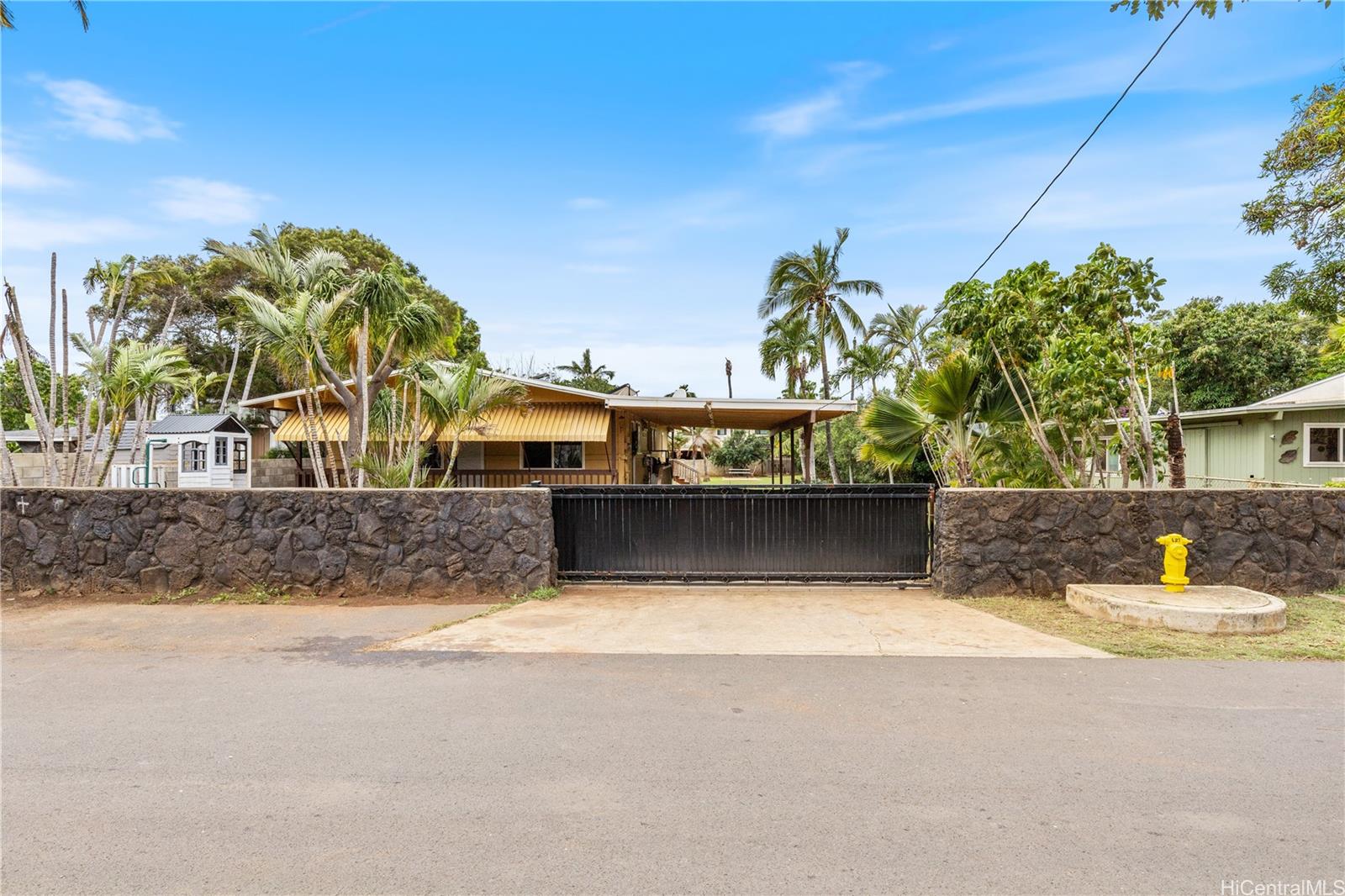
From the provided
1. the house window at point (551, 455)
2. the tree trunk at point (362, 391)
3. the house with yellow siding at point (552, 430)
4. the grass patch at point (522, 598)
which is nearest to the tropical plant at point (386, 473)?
the tree trunk at point (362, 391)

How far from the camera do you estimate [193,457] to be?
2191 cm

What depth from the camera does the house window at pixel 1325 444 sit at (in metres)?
15.5

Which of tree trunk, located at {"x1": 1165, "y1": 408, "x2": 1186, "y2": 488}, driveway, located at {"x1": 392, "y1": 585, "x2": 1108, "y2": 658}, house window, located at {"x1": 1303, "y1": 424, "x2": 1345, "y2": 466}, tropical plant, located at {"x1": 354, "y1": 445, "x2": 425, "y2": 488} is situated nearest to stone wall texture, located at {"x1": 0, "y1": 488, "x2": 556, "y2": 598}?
driveway, located at {"x1": 392, "y1": 585, "x2": 1108, "y2": 658}

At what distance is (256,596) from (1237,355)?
99.5 feet

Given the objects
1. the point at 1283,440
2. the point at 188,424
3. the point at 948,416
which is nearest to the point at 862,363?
the point at 1283,440

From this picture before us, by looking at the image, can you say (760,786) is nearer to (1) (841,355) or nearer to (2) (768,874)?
(2) (768,874)

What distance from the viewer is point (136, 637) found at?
21.2ft

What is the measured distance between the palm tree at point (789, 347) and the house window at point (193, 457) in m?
23.1

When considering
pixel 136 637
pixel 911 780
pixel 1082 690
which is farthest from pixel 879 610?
pixel 136 637

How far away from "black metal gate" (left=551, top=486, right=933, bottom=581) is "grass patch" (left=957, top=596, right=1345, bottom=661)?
4.49 ft

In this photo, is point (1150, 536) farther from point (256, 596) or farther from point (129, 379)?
point (129, 379)

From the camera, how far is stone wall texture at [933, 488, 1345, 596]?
7785 mm

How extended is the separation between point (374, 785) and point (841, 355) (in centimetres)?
3019

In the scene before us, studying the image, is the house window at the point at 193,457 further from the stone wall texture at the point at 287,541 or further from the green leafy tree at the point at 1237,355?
the green leafy tree at the point at 1237,355
